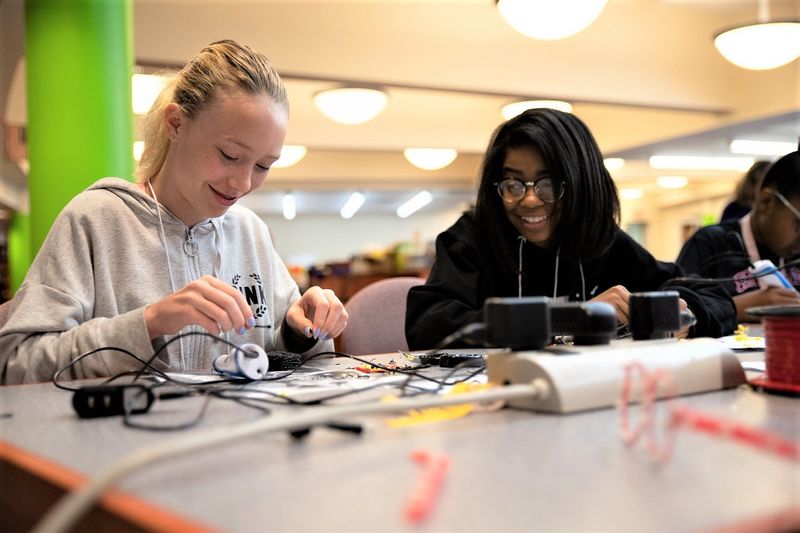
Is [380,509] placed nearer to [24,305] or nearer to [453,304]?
[24,305]

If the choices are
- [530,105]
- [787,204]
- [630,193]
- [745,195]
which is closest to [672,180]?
[630,193]

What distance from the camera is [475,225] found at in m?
1.64

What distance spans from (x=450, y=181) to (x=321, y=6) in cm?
517

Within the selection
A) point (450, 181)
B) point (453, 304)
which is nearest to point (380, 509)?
point (453, 304)

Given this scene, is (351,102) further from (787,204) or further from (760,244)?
(787,204)

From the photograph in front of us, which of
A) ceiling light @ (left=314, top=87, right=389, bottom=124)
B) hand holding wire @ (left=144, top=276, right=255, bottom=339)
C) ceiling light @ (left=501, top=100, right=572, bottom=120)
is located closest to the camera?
hand holding wire @ (left=144, top=276, right=255, bottom=339)

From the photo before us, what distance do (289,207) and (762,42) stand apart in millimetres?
9659

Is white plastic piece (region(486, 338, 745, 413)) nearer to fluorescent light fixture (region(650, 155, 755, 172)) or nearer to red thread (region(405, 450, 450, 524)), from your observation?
red thread (region(405, 450, 450, 524))

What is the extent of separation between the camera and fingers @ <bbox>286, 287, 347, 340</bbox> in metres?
1.26

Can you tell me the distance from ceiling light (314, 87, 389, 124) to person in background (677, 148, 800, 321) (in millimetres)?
2860

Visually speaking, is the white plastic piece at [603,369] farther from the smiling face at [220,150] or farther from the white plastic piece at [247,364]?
the smiling face at [220,150]

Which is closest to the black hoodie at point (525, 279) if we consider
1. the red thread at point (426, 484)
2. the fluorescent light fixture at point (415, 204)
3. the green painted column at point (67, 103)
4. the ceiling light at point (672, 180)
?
the red thread at point (426, 484)

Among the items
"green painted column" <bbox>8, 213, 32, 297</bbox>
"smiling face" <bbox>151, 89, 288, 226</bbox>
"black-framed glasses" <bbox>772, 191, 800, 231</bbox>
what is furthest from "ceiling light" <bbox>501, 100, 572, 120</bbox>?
"green painted column" <bbox>8, 213, 32, 297</bbox>

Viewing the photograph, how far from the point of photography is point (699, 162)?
352 inches
